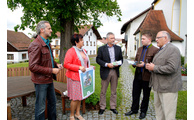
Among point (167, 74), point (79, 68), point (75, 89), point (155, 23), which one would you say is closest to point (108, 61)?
point (79, 68)

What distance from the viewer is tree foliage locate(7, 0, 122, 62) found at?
Answer: 9.98 meters

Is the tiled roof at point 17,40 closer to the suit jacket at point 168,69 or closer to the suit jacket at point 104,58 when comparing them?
the suit jacket at point 104,58

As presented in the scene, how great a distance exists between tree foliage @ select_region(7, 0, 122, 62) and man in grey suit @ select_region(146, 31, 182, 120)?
26.5ft

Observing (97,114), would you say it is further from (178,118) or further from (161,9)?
(161,9)

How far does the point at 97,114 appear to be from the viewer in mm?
4227

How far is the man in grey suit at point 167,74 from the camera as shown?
2.80m

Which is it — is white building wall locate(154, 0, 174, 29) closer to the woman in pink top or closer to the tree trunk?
the tree trunk

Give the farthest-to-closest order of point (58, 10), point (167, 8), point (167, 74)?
1. point (167, 8)
2. point (58, 10)
3. point (167, 74)

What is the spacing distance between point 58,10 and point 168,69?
9036 mm

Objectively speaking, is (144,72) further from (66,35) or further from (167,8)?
(167,8)

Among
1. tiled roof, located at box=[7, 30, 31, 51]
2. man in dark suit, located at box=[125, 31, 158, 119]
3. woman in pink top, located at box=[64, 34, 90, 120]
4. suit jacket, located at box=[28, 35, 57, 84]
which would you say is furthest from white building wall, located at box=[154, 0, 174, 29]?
tiled roof, located at box=[7, 30, 31, 51]

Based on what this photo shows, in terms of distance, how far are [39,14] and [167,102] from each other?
9826 millimetres

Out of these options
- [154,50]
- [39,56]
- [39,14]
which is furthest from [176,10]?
[39,56]

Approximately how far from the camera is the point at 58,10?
10.1 m
